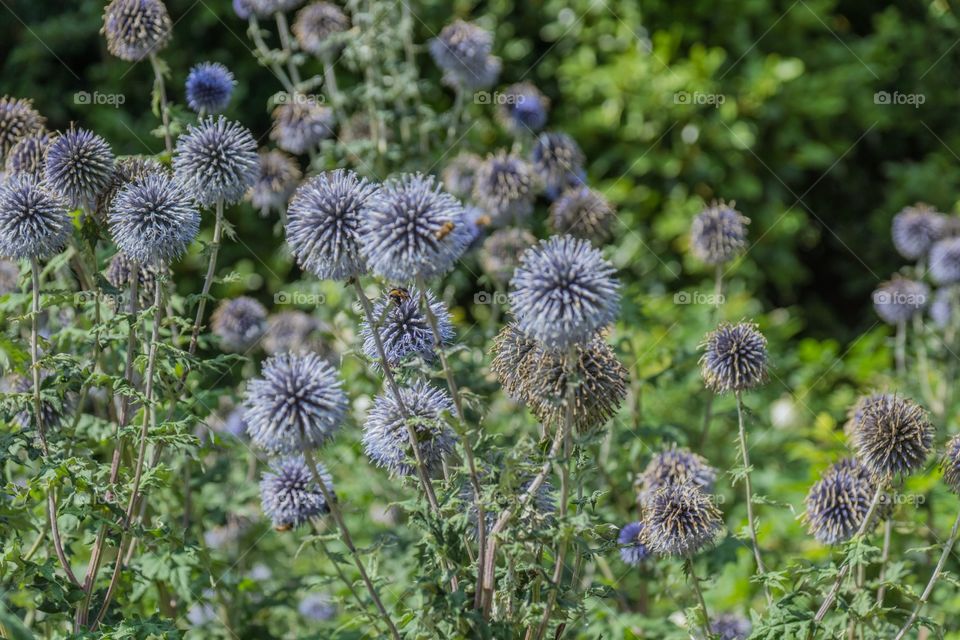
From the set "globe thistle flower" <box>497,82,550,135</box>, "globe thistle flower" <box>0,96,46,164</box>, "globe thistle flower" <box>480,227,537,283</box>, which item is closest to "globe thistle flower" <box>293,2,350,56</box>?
"globe thistle flower" <box>497,82,550,135</box>

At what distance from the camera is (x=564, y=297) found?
2420 millimetres

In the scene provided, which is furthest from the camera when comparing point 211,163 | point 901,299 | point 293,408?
point 901,299

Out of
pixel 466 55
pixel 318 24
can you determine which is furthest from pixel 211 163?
pixel 318 24

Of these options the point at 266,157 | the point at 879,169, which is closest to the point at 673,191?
the point at 879,169

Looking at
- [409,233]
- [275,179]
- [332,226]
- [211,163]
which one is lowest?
[409,233]

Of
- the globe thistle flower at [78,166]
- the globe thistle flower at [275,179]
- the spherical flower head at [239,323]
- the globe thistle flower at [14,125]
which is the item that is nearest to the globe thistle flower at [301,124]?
the globe thistle flower at [275,179]

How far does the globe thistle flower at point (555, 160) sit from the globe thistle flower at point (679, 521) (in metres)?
2.39

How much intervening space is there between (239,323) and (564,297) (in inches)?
118

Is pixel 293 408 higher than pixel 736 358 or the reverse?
the reverse

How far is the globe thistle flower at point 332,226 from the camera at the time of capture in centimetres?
270

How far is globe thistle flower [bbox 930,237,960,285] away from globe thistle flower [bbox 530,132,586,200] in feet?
6.71

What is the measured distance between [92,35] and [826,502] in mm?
6700

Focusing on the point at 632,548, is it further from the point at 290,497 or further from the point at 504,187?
the point at 504,187

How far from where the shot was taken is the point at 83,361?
3695 mm
